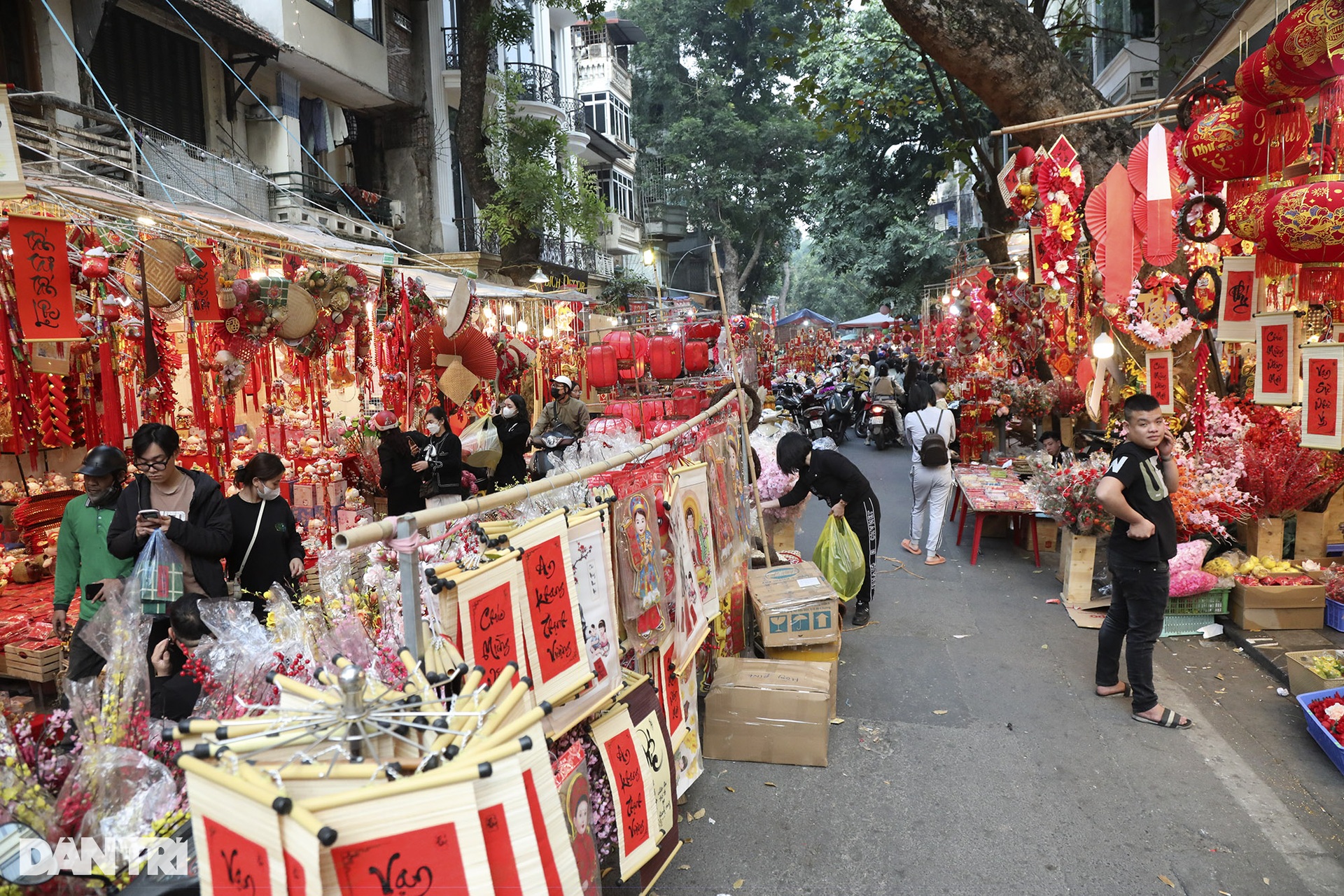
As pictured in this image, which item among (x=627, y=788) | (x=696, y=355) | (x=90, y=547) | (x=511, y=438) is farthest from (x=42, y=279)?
(x=696, y=355)

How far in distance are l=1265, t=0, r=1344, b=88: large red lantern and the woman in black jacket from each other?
3321mm

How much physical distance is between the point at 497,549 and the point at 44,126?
971 centimetres

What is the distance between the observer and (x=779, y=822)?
12.0 feet

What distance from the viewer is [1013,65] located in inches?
273

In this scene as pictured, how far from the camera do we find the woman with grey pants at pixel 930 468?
7.70 m

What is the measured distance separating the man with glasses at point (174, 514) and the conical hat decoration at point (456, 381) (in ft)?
13.0

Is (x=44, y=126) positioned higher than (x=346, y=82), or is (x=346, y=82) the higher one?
(x=346, y=82)

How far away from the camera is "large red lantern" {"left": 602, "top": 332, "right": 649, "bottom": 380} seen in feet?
31.7

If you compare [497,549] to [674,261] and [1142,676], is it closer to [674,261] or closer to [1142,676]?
[1142,676]

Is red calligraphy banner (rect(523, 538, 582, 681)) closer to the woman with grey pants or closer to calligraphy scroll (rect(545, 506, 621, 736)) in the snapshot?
calligraphy scroll (rect(545, 506, 621, 736))

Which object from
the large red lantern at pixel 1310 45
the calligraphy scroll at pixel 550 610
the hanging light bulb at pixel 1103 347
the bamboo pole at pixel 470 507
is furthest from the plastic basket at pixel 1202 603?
the calligraphy scroll at pixel 550 610

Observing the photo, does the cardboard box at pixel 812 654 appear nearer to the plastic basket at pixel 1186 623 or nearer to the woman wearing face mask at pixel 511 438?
the plastic basket at pixel 1186 623

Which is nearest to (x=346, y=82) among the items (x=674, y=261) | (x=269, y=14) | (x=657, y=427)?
(x=269, y=14)

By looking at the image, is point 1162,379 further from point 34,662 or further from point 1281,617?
point 34,662
